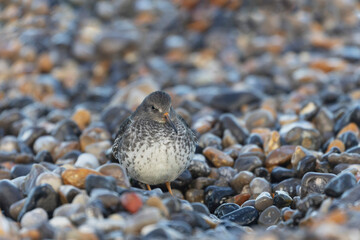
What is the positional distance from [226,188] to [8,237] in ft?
9.37

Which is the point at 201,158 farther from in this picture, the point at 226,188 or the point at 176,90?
the point at 176,90

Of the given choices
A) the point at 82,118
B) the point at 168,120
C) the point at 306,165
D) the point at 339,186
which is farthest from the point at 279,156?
the point at 82,118

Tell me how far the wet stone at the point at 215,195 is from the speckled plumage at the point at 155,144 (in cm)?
47

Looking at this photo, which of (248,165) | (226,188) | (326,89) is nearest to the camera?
(226,188)

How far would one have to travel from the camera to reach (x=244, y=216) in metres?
5.11

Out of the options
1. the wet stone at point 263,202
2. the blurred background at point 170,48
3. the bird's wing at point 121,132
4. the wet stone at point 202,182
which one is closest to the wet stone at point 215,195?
the wet stone at point 202,182

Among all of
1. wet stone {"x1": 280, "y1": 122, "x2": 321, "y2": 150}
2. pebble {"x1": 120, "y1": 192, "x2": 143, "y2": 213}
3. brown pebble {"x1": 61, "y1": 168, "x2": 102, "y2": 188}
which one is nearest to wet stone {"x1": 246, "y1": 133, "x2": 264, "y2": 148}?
wet stone {"x1": 280, "y1": 122, "x2": 321, "y2": 150}

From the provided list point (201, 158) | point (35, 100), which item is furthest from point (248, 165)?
point (35, 100)

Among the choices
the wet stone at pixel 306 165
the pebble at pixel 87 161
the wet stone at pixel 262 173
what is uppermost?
the wet stone at pixel 306 165

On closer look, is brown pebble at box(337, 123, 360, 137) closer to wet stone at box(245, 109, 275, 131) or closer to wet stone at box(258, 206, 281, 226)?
wet stone at box(245, 109, 275, 131)

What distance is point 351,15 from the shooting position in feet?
42.9

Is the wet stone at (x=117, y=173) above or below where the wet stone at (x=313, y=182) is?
above

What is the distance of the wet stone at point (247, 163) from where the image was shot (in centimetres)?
639

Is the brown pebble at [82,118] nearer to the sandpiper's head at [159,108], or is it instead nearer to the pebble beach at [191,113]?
the pebble beach at [191,113]
